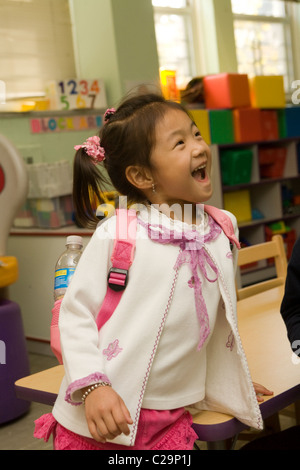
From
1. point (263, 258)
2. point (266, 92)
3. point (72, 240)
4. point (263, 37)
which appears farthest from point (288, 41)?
point (72, 240)

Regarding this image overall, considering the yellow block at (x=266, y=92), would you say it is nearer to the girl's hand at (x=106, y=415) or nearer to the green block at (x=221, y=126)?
the green block at (x=221, y=126)

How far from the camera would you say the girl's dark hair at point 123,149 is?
3.65 ft

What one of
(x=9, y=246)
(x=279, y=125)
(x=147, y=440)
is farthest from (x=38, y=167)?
(x=147, y=440)

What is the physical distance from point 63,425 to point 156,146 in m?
0.54

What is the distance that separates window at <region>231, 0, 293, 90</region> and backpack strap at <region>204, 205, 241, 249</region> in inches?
214

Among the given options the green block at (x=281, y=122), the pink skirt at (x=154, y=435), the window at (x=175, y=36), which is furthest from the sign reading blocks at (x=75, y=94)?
the pink skirt at (x=154, y=435)

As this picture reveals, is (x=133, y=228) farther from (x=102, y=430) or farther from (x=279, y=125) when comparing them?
(x=279, y=125)

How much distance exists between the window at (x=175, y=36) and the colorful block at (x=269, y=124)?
0.82 m

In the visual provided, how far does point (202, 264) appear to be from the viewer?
1090 millimetres

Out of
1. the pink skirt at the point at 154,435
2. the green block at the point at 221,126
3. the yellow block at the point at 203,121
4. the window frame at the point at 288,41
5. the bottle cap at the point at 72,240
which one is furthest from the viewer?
the window frame at the point at 288,41

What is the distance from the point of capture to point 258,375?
1320 millimetres

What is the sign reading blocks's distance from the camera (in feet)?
14.2

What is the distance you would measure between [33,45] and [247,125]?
1926 mm

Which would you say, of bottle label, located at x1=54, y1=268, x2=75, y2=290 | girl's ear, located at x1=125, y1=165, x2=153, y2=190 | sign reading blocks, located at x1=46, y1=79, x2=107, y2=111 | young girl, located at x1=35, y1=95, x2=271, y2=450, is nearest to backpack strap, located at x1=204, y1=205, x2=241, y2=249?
young girl, located at x1=35, y1=95, x2=271, y2=450
